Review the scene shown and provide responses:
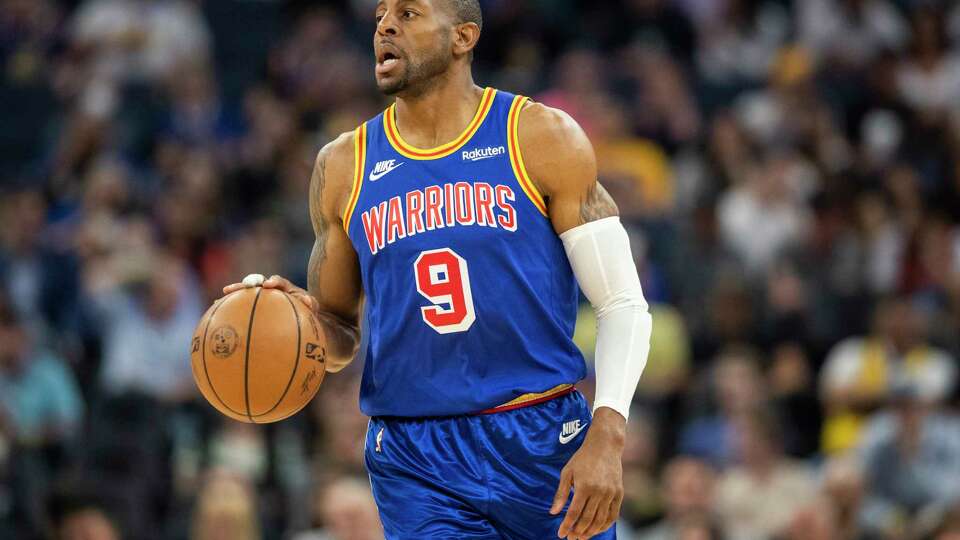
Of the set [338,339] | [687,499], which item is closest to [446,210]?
[338,339]

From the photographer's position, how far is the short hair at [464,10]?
4.97 m

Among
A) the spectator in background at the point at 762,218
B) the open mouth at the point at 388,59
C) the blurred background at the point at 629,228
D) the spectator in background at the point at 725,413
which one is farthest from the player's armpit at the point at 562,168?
the spectator in background at the point at 762,218

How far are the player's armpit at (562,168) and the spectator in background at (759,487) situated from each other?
16.6 ft

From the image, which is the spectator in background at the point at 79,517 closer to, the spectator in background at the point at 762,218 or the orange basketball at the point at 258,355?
the orange basketball at the point at 258,355

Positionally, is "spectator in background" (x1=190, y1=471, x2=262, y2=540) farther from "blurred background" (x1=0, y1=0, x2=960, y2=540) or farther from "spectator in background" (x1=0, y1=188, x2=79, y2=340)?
"spectator in background" (x1=0, y1=188, x2=79, y2=340)

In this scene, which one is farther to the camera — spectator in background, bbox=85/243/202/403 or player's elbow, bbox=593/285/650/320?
spectator in background, bbox=85/243/202/403

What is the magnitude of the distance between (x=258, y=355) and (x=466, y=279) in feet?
2.36

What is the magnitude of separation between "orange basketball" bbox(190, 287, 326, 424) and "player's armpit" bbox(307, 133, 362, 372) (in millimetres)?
186

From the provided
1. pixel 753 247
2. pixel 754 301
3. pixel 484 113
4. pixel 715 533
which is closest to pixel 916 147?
pixel 753 247

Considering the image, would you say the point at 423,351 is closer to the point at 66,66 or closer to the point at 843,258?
the point at 843,258

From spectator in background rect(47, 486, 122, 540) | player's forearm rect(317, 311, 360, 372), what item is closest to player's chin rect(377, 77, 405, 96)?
player's forearm rect(317, 311, 360, 372)

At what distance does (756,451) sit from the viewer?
31.6 feet

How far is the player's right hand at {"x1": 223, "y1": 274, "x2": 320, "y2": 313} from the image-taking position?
16.7ft

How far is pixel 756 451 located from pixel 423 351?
17.1 feet
